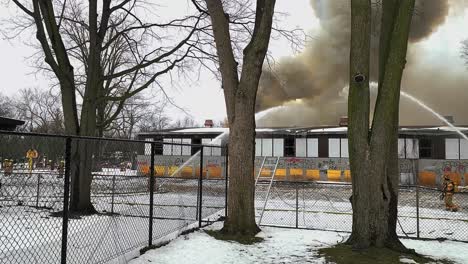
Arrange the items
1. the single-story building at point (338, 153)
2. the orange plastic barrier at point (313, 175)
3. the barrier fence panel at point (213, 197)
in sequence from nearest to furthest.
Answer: the barrier fence panel at point (213, 197)
the single-story building at point (338, 153)
the orange plastic barrier at point (313, 175)

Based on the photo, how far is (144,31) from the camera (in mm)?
18078

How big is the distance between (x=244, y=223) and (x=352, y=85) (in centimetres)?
388

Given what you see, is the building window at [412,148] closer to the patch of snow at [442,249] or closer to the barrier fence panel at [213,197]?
the barrier fence panel at [213,197]

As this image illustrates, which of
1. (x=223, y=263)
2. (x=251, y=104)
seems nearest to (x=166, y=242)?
(x=223, y=263)

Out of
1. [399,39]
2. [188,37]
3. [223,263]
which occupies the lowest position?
[223,263]

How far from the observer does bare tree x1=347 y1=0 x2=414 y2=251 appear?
9.01 m

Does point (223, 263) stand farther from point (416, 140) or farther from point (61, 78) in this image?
point (416, 140)

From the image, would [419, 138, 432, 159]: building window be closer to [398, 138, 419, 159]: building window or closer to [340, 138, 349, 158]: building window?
[398, 138, 419, 159]: building window

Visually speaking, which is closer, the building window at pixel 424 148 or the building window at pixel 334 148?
the building window at pixel 424 148

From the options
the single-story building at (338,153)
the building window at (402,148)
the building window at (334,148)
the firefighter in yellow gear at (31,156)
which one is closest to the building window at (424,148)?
the single-story building at (338,153)

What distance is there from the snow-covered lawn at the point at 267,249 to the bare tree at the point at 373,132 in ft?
3.29

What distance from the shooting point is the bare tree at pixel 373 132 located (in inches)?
355

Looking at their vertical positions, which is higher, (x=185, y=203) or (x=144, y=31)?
(x=144, y=31)

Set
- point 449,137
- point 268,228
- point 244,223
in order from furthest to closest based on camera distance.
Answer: point 449,137, point 268,228, point 244,223
